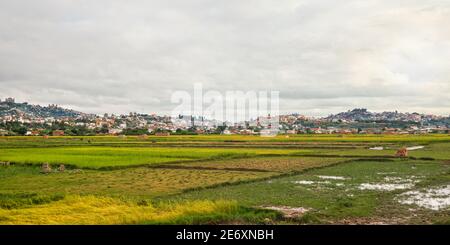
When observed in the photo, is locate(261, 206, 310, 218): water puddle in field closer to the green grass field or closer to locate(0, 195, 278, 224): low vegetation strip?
the green grass field

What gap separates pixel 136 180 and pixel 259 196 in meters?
7.17

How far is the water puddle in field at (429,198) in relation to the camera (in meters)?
14.7

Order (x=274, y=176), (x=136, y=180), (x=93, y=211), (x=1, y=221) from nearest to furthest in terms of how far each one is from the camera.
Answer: (x=1, y=221) → (x=93, y=211) → (x=136, y=180) → (x=274, y=176)

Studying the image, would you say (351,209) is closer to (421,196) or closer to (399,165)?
(421,196)

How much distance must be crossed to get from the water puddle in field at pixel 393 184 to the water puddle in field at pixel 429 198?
1.05 m

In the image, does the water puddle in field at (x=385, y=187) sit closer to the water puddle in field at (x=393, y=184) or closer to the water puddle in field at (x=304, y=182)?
the water puddle in field at (x=393, y=184)

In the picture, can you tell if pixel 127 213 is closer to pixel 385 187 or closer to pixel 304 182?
pixel 304 182

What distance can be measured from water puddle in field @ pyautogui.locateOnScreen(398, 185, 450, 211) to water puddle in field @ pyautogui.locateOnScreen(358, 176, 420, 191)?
1048 millimetres

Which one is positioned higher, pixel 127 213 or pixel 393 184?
pixel 127 213

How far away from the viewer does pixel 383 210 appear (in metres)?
13.8

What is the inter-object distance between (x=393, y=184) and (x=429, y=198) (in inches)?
146

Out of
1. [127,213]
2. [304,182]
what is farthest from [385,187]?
[127,213]

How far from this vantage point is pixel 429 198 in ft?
53.0
